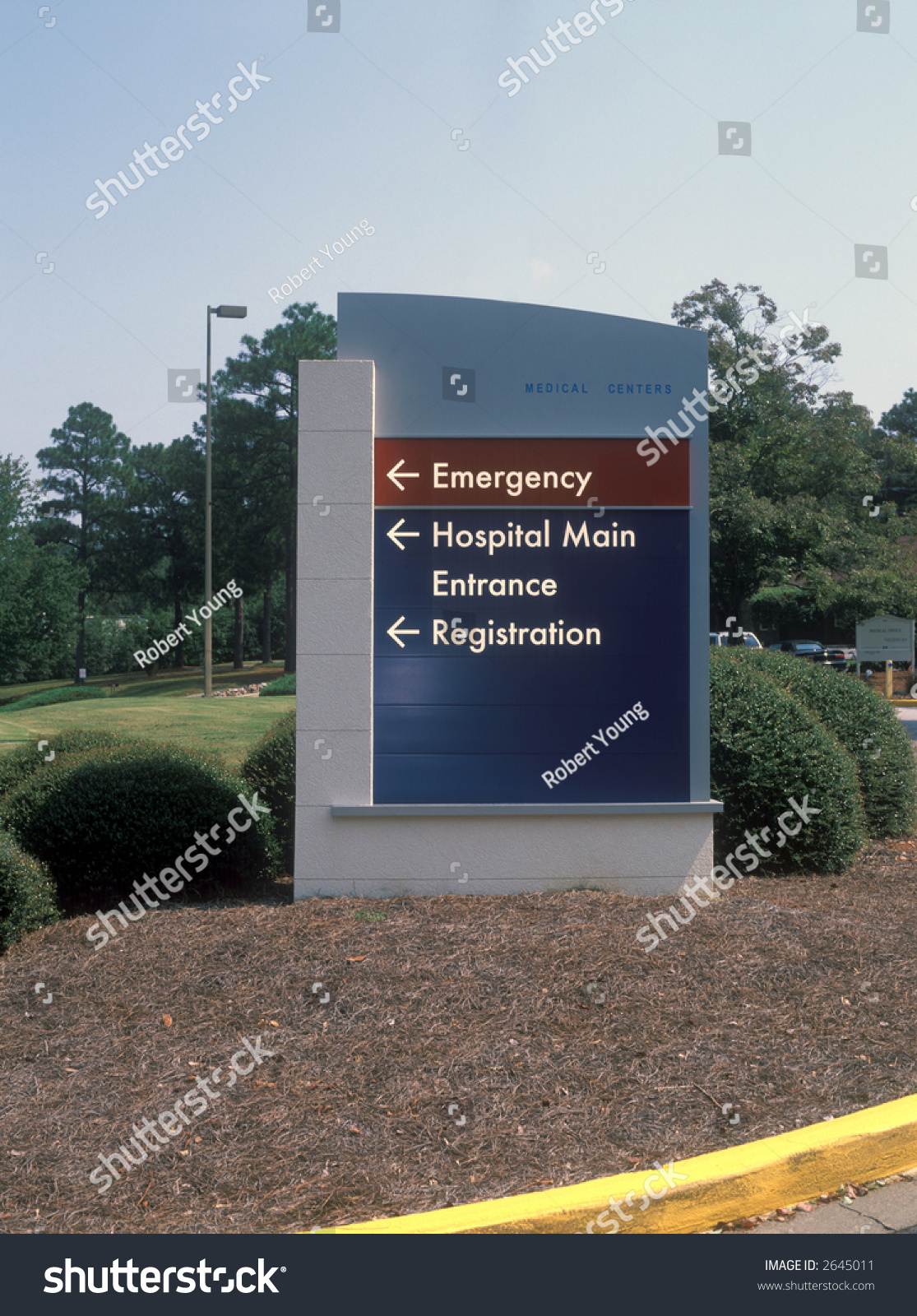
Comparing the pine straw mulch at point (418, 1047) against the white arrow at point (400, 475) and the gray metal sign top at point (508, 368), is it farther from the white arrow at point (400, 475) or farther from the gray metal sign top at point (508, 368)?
the gray metal sign top at point (508, 368)

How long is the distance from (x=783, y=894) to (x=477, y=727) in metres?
2.51

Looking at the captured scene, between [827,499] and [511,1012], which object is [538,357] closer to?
[511,1012]

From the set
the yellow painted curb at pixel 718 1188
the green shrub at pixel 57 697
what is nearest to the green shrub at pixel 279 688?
the green shrub at pixel 57 697

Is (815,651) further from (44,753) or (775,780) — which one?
(44,753)

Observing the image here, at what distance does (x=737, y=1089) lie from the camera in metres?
4.30

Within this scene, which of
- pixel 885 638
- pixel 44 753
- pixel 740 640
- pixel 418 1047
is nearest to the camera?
pixel 418 1047

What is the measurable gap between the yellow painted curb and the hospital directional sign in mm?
2887

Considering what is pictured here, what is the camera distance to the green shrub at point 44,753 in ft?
25.2

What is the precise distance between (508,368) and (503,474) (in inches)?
27.3

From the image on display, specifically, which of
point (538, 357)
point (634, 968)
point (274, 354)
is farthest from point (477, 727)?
point (274, 354)

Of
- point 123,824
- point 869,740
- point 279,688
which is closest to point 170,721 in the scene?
point 279,688

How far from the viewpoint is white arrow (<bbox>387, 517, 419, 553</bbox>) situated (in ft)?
21.6

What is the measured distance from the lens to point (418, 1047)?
178 inches

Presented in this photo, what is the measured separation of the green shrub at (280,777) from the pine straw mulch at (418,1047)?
65.3 inches
